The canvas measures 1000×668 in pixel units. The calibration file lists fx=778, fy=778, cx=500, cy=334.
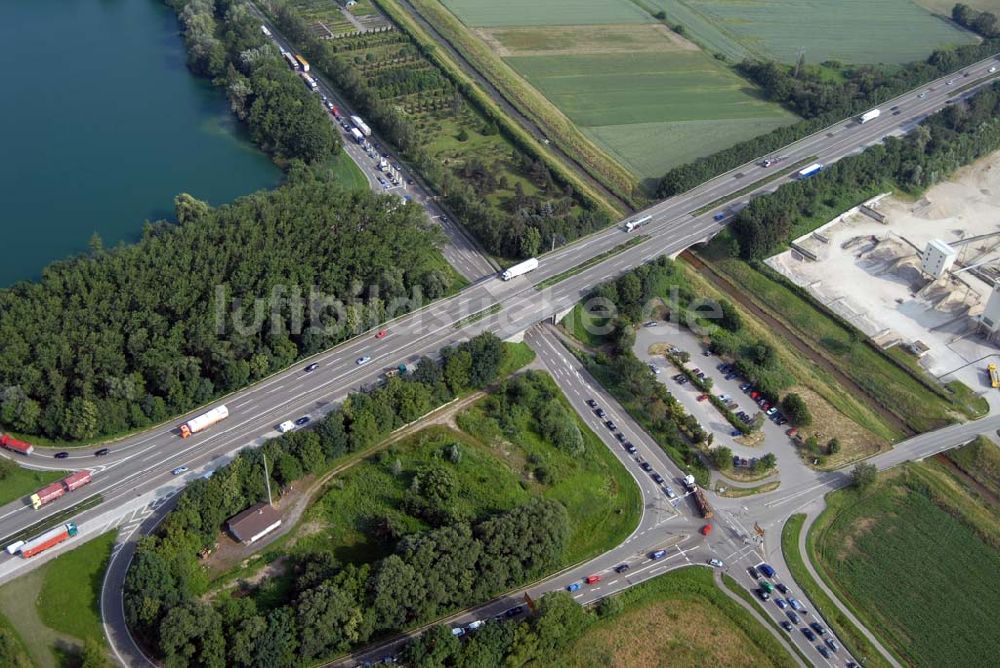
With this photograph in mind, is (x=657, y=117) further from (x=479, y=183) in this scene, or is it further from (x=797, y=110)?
(x=479, y=183)

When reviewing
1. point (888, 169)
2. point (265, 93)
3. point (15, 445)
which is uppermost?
point (265, 93)

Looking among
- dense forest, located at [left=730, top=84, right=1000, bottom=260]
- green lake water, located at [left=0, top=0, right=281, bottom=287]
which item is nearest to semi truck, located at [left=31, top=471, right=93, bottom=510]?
green lake water, located at [left=0, top=0, right=281, bottom=287]

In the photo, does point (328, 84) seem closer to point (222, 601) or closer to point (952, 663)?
point (222, 601)

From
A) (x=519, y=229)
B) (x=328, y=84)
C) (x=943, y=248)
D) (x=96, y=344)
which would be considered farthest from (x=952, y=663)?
(x=328, y=84)

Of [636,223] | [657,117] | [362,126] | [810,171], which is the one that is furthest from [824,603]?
[362,126]

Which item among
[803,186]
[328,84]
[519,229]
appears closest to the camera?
[519,229]
